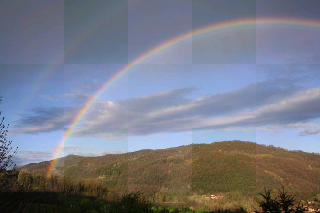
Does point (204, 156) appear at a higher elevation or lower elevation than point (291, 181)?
higher

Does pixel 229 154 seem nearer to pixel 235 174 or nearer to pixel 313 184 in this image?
pixel 235 174

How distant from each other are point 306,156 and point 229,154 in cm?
1870

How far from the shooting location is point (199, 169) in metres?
48.9

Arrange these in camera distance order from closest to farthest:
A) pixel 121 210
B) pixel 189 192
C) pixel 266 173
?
pixel 121 210
pixel 189 192
pixel 266 173

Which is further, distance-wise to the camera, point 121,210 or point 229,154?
point 229,154

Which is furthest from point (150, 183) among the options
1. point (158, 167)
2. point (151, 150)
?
point (151, 150)

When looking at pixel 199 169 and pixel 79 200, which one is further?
pixel 199 169

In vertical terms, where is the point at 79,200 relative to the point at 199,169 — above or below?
below

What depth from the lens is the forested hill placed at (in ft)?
143

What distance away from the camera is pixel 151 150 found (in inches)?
2435

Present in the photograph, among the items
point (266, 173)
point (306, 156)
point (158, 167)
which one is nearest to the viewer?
point (266, 173)

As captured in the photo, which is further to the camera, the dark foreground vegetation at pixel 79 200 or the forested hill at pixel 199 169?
the forested hill at pixel 199 169

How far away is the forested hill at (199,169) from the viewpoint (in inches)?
1715

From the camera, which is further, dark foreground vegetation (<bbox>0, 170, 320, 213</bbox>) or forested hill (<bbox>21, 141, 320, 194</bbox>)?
forested hill (<bbox>21, 141, 320, 194</bbox>)
